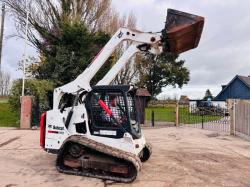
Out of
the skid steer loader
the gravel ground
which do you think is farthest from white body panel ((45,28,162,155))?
the gravel ground

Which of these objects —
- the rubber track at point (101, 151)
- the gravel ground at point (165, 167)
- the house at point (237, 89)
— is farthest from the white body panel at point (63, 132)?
the house at point (237, 89)

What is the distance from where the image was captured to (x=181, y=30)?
8.01 m

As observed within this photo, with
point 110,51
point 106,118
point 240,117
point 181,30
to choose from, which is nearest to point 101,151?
point 106,118

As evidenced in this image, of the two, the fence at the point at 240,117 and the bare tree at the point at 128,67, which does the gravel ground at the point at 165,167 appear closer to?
the fence at the point at 240,117

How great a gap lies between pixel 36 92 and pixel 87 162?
13562 mm

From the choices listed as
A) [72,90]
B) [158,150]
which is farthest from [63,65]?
[72,90]

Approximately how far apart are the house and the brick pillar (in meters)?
30.5

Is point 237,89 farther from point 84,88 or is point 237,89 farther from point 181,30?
point 84,88

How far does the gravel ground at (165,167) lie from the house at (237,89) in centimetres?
3226

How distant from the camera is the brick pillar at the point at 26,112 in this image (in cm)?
1912

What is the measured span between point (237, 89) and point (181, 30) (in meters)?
40.0

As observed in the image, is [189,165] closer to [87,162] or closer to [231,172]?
[231,172]

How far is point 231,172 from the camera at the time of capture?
8.41 meters

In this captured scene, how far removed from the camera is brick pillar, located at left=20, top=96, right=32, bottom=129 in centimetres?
1912
